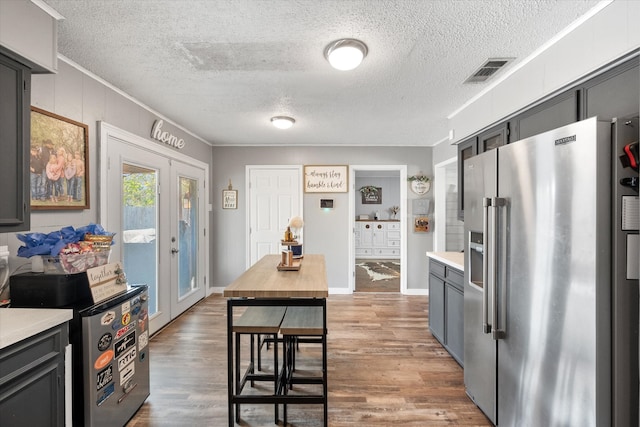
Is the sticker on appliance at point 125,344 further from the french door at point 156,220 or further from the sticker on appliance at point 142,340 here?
the french door at point 156,220

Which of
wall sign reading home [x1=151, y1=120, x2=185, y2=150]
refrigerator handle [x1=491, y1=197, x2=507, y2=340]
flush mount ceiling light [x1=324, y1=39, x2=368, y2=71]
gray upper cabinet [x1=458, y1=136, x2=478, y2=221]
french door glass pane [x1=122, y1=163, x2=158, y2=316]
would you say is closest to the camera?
refrigerator handle [x1=491, y1=197, x2=507, y2=340]

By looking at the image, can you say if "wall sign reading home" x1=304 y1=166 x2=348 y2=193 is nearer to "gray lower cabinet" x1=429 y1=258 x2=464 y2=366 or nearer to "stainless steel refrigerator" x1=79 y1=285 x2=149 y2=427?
"gray lower cabinet" x1=429 y1=258 x2=464 y2=366

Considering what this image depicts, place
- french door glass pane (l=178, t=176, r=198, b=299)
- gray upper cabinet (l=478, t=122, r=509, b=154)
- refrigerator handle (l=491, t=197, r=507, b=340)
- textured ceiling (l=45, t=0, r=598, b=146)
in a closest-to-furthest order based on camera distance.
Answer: textured ceiling (l=45, t=0, r=598, b=146)
refrigerator handle (l=491, t=197, r=507, b=340)
gray upper cabinet (l=478, t=122, r=509, b=154)
french door glass pane (l=178, t=176, r=198, b=299)

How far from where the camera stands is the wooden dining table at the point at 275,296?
1654mm

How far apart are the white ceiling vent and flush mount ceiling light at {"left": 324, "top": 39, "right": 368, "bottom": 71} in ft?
3.15

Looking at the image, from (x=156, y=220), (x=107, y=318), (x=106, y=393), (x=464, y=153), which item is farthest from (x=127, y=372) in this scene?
(x=464, y=153)

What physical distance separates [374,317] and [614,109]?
312cm

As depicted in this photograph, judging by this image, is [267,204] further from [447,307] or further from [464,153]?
[447,307]

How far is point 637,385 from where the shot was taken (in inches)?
48.5

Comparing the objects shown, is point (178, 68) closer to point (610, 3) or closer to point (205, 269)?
point (610, 3)

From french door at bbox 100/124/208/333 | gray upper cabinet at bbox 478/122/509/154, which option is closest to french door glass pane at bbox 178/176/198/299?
french door at bbox 100/124/208/333

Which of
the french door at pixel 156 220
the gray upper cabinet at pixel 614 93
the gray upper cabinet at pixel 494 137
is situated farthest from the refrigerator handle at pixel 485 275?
the french door at pixel 156 220

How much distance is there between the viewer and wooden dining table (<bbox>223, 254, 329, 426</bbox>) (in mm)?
1654

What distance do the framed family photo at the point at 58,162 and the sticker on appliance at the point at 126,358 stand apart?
3.53 ft
